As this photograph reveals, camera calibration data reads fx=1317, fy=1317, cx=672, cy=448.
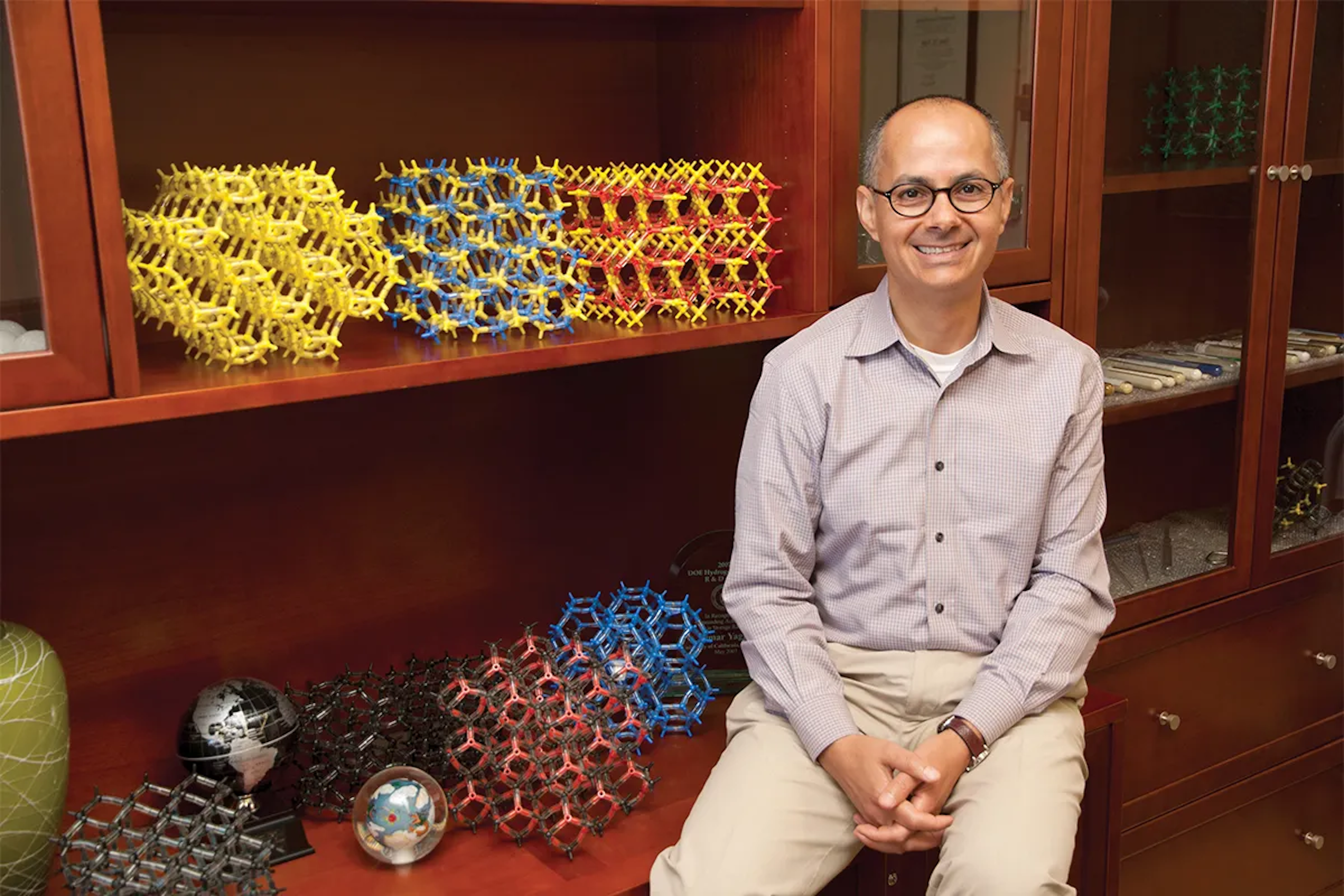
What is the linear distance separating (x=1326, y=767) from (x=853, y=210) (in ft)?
5.04

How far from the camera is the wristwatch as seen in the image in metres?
1.55

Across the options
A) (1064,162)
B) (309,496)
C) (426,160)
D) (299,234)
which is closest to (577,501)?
(309,496)

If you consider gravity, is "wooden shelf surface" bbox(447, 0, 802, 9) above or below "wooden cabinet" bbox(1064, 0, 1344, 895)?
above

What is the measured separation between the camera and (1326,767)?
8.18ft

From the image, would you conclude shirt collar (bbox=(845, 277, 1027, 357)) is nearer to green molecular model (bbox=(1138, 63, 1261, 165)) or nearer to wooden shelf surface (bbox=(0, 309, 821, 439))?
wooden shelf surface (bbox=(0, 309, 821, 439))

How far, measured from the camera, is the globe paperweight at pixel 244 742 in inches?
61.2

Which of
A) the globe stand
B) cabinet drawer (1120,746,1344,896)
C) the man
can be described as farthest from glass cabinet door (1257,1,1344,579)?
the globe stand

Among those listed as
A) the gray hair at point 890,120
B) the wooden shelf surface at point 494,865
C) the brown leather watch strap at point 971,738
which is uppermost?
the gray hair at point 890,120

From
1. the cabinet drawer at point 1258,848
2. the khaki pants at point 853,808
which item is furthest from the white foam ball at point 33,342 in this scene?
the cabinet drawer at point 1258,848

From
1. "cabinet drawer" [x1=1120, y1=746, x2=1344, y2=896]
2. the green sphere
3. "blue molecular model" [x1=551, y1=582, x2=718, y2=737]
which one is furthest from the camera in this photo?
"cabinet drawer" [x1=1120, y1=746, x2=1344, y2=896]

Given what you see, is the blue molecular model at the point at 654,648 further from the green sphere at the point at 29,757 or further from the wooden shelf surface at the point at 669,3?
the wooden shelf surface at the point at 669,3

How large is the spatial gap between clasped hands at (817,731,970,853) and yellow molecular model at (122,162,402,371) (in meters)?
0.75

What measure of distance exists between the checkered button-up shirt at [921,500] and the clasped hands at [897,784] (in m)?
0.10

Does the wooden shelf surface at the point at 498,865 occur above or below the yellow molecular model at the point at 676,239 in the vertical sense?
below
